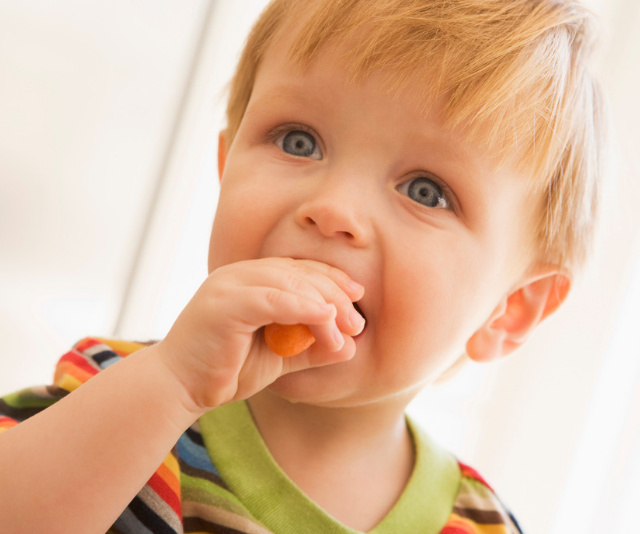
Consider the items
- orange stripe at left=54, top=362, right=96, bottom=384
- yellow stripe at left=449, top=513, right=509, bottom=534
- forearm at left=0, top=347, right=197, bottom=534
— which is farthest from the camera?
yellow stripe at left=449, top=513, right=509, bottom=534

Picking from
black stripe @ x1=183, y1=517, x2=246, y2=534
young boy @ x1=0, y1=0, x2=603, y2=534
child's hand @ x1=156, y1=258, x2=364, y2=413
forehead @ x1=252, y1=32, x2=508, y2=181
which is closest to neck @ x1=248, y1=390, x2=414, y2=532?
young boy @ x1=0, y1=0, x2=603, y2=534

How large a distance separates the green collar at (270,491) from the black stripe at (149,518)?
105 mm

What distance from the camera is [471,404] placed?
163 cm

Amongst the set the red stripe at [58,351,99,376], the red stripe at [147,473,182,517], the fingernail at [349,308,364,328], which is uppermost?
the fingernail at [349,308,364,328]

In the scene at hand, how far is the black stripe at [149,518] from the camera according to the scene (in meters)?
0.62

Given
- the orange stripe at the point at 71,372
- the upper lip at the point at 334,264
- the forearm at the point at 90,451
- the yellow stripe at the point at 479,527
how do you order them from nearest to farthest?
the forearm at the point at 90,451 < the upper lip at the point at 334,264 < the orange stripe at the point at 71,372 < the yellow stripe at the point at 479,527

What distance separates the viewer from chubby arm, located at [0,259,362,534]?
1.68 ft

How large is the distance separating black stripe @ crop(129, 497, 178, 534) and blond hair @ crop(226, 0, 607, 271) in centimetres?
44

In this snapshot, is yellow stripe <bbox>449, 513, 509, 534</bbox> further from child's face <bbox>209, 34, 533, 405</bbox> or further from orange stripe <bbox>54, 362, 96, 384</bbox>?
orange stripe <bbox>54, 362, 96, 384</bbox>

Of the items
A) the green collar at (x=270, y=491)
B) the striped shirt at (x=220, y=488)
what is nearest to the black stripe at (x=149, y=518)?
the striped shirt at (x=220, y=488)

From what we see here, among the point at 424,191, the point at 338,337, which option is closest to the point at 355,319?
the point at 338,337

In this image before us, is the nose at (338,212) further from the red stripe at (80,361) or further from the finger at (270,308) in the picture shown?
the red stripe at (80,361)

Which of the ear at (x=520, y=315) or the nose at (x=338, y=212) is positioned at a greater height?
the nose at (x=338, y=212)

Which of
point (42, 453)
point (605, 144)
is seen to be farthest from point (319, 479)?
point (605, 144)
